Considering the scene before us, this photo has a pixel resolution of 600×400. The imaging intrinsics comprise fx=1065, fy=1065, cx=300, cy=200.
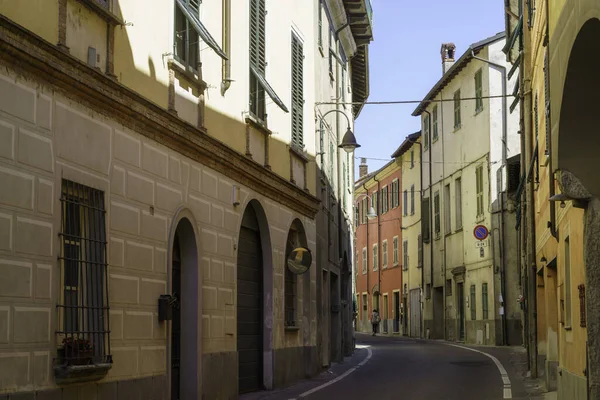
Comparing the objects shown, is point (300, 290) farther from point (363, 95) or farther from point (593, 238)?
point (363, 95)

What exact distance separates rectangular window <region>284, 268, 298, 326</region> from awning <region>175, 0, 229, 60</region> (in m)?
6.85

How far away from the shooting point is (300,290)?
843 inches

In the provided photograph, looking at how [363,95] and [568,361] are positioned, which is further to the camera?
[363,95]

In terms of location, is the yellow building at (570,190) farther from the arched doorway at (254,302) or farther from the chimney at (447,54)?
the chimney at (447,54)

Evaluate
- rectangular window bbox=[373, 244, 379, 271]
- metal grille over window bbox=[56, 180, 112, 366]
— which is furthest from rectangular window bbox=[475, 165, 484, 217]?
metal grille over window bbox=[56, 180, 112, 366]

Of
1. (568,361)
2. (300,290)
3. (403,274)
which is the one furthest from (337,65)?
(403,274)

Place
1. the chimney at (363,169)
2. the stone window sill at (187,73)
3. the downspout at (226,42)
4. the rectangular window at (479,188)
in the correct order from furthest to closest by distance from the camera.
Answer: the chimney at (363,169)
the rectangular window at (479,188)
the downspout at (226,42)
the stone window sill at (187,73)

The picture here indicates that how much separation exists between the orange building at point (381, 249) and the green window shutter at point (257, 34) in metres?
37.1

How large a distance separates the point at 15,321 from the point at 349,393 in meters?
9.44

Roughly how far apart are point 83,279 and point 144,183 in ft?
6.78

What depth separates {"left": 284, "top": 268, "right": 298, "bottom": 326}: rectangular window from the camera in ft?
67.0

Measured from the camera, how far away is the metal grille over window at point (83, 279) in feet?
32.4

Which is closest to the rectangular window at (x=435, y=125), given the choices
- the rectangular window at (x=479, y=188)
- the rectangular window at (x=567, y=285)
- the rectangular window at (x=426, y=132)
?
the rectangular window at (x=426, y=132)

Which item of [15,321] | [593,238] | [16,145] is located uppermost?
[16,145]
